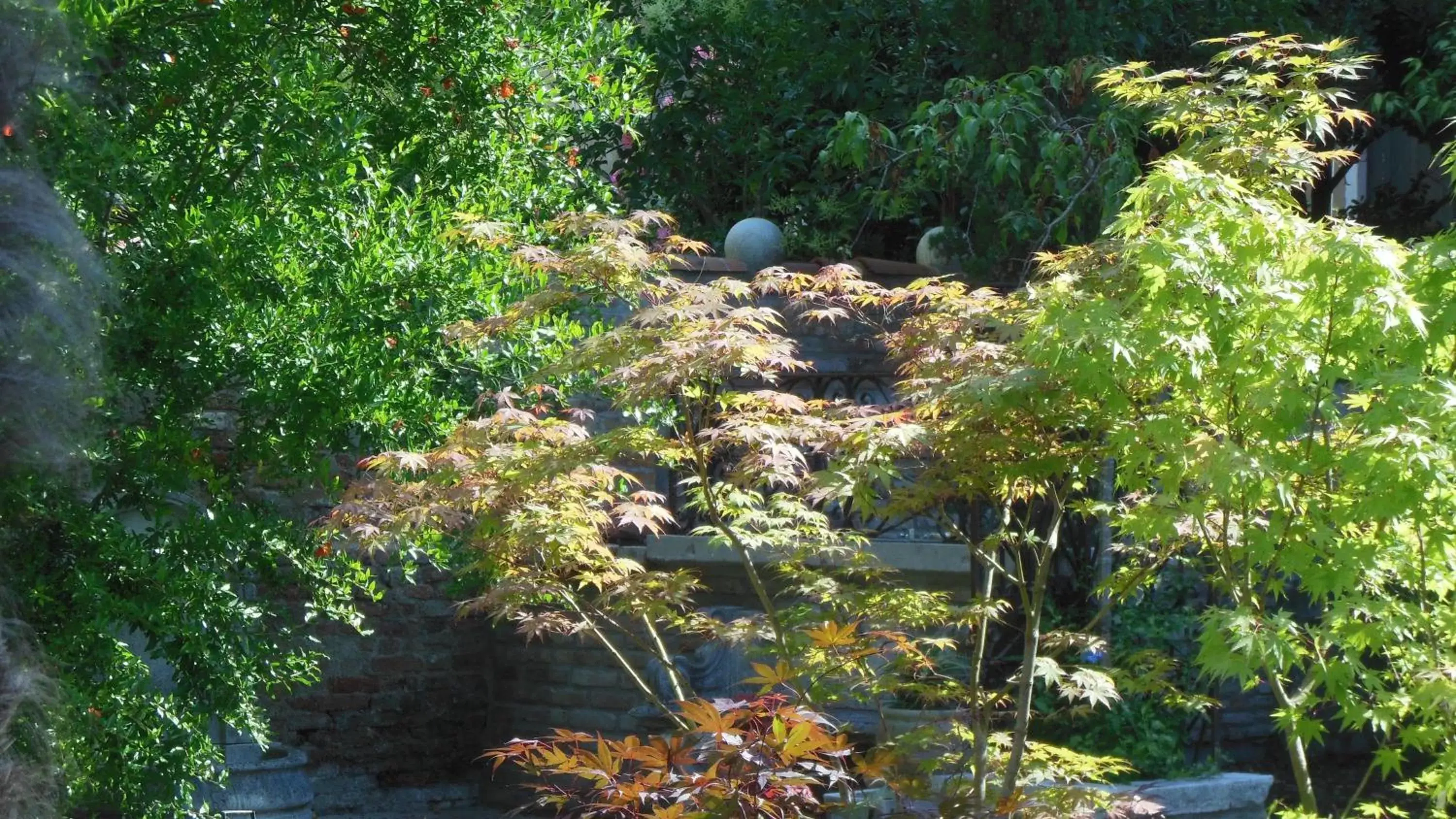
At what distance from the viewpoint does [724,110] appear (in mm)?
9953

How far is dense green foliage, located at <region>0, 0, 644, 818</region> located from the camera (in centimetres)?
424

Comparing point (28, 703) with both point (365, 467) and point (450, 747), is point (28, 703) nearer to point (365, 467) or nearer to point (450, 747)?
point (365, 467)

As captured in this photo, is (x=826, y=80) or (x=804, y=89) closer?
(x=826, y=80)

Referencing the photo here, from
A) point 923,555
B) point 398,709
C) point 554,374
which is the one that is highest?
point 554,374

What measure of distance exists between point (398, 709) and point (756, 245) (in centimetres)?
355

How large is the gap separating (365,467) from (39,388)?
1.97 metres

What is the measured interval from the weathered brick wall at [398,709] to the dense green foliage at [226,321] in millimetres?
3659

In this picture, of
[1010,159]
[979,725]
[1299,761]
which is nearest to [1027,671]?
[979,725]

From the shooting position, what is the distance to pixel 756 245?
887 centimetres

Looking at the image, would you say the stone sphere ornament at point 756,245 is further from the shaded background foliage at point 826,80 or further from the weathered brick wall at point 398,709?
the weathered brick wall at point 398,709

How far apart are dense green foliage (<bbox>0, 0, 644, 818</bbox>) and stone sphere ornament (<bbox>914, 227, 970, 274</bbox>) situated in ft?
13.1

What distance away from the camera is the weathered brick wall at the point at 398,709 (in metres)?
8.66

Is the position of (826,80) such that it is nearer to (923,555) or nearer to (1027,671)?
(923,555)

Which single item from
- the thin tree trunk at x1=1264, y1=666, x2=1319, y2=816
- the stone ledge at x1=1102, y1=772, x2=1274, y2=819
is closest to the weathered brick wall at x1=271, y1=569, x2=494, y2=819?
the stone ledge at x1=1102, y1=772, x2=1274, y2=819
